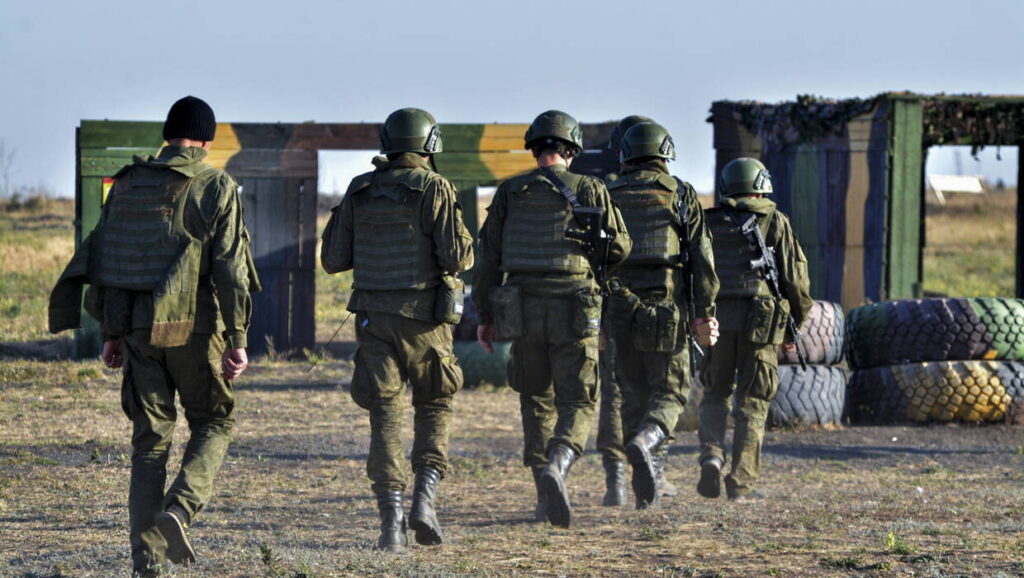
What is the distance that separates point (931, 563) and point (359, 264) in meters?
3.01

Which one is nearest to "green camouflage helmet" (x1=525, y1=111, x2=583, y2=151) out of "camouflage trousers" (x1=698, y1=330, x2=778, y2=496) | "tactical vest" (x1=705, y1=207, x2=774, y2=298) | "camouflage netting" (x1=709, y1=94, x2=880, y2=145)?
"tactical vest" (x1=705, y1=207, x2=774, y2=298)

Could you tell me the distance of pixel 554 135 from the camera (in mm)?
7684

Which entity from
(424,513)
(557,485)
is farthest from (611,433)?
(424,513)

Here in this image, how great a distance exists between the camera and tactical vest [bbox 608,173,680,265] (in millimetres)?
8180

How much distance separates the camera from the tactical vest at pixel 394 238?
6.85 meters

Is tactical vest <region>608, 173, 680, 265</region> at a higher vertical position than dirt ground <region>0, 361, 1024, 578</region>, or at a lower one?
higher

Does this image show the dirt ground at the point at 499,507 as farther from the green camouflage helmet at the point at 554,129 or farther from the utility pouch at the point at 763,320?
the green camouflage helmet at the point at 554,129

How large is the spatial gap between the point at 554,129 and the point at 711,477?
8.31 ft

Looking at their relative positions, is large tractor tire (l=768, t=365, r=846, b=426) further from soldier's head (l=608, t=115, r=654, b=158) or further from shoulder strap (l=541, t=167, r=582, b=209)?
shoulder strap (l=541, t=167, r=582, b=209)

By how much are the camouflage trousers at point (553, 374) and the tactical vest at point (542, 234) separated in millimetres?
177

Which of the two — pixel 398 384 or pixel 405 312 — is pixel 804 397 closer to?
pixel 398 384

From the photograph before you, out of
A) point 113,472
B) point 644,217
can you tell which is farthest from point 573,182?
point 113,472

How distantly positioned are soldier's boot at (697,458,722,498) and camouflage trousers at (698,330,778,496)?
4cm

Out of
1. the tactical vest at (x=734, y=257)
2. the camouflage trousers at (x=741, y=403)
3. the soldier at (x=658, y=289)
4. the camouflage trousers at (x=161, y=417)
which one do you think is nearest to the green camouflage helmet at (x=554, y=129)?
the soldier at (x=658, y=289)
